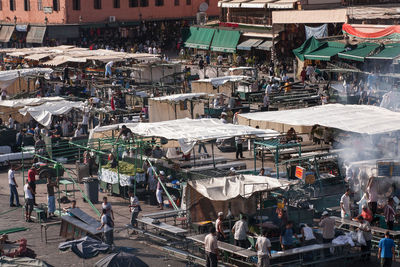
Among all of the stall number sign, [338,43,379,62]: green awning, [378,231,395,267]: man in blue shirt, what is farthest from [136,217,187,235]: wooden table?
[338,43,379,62]: green awning

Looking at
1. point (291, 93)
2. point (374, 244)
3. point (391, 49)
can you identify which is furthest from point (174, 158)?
point (391, 49)

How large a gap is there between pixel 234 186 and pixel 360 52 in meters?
25.1

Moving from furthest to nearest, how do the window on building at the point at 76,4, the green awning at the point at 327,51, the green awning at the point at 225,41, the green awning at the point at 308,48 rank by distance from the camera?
the window on building at the point at 76,4 < the green awning at the point at 225,41 < the green awning at the point at 308,48 < the green awning at the point at 327,51

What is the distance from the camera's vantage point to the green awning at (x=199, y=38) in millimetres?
65812

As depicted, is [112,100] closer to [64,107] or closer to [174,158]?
[64,107]

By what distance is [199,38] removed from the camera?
221 feet

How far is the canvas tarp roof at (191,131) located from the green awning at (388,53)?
625 inches

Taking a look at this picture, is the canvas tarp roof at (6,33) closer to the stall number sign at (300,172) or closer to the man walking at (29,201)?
the man walking at (29,201)

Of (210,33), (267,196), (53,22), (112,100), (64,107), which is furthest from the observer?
(53,22)

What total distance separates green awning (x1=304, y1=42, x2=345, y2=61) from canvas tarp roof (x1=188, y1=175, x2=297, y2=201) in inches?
1031

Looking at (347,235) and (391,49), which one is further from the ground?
(391,49)

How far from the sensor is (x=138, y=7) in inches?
3127

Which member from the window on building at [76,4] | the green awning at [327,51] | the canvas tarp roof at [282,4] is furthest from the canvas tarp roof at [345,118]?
the window on building at [76,4]

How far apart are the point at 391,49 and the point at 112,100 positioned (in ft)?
48.7
